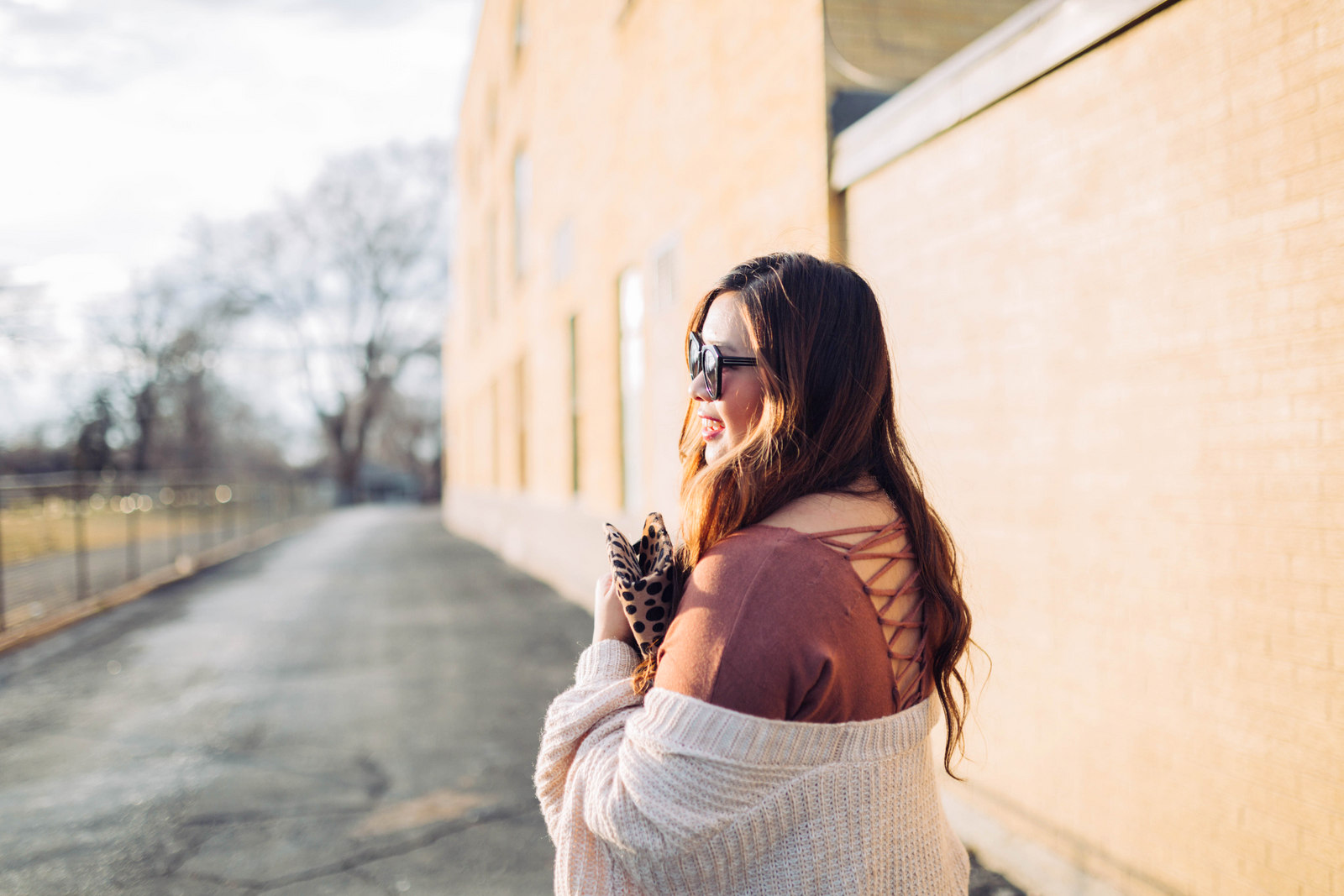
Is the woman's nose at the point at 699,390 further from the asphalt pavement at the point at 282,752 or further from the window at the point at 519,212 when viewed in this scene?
the window at the point at 519,212

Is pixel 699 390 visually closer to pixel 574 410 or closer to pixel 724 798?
pixel 724 798

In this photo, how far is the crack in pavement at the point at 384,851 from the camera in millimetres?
3707

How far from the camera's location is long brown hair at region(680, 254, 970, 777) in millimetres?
1535

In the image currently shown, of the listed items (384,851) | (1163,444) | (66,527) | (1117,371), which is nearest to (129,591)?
(66,527)

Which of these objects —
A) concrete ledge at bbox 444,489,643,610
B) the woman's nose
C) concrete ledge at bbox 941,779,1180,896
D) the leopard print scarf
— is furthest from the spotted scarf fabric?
concrete ledge at bbox 444,489,643,610

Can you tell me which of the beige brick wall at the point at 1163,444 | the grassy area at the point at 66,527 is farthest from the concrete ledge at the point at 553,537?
the grassy area at the point at 66,527

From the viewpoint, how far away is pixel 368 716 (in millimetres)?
6207

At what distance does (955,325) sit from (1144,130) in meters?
1.26

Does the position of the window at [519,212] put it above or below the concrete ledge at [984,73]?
above

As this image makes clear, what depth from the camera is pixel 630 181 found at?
9711mm

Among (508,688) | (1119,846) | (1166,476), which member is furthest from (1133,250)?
(508,688)

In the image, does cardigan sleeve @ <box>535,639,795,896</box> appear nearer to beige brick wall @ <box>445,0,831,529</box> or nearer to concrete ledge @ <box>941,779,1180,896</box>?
beige brick wall @ <box>445,0,831,529</box>

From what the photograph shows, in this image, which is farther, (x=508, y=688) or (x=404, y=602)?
(x=404, y=602)

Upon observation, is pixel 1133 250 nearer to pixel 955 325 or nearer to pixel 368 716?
pixel 955 325
